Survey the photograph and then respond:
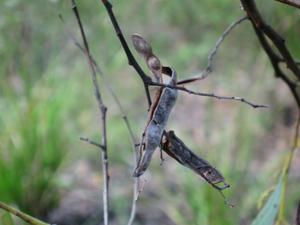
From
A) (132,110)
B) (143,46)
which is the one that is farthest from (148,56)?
(132,110)

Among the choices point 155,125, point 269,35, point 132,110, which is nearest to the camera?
point 155,125

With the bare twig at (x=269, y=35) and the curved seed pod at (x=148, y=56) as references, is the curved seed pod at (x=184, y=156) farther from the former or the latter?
the bare twig at (x=269, y=35)

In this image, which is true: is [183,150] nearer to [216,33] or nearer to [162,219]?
[162,219]

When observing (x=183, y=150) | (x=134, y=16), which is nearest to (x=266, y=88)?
(x=134, y=16)

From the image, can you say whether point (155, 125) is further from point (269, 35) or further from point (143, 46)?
point (269, 35)

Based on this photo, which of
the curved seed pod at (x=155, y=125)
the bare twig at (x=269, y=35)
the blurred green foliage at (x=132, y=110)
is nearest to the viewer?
the curved seed pod at (x=155, y=125)

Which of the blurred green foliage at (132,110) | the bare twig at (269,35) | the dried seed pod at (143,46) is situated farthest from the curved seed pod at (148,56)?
the blurred green foliage at (132,110)

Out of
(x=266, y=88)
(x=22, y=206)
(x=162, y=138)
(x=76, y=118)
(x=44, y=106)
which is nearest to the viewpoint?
(x=162, y=138)
